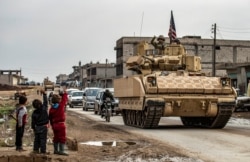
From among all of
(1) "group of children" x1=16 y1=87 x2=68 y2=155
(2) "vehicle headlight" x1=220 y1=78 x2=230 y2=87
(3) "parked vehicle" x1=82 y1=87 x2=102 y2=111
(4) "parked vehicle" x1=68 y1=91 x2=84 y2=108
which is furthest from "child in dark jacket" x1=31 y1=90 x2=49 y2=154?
(4) "parked vehicle" x1=68 y1=91 x2=84 y2=108

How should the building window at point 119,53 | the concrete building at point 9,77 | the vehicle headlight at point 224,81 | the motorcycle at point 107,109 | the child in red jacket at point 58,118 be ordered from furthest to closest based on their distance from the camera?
1. the concrete building at point 9,77
2. the building window at point 119,53
3. the motorcycle at point 107,109
4. the vehicle headlight at point 224,81
5. the child in red jacket at point 58,118

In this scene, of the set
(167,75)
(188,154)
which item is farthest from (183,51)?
(188,154)

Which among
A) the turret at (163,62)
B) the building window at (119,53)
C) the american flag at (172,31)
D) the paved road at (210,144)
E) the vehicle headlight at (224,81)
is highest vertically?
the building window at (119,53)

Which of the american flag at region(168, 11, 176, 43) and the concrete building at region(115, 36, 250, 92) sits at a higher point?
the concrete building at region(115, 36, 250, 92)

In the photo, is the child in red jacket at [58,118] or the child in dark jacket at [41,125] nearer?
the child in dark jacket at [41,125]

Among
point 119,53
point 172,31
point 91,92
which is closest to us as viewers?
point 172,31

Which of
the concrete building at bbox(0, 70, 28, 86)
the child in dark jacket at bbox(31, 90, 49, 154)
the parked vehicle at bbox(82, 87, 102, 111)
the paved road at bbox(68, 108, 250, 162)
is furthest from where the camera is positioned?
the concrete building at bbox(0, 70, 28, 86)

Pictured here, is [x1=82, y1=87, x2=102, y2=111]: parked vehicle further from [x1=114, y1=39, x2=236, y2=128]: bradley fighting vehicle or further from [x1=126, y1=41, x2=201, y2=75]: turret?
[x1=114, y1=39, x2=236, y2=128]: bradley fighting vehicle

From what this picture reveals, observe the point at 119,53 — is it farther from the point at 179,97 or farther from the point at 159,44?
the point at 179,97

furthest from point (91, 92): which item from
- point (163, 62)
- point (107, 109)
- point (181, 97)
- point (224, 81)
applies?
point (181, 97)

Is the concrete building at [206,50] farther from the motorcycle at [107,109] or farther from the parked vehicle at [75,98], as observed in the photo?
the motorcycle at [107,109]

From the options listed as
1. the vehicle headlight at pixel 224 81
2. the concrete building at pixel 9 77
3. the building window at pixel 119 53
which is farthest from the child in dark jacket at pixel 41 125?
the concrete building at pixel 9 77

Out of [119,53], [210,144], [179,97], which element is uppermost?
[119,53]

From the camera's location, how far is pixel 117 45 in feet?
292
